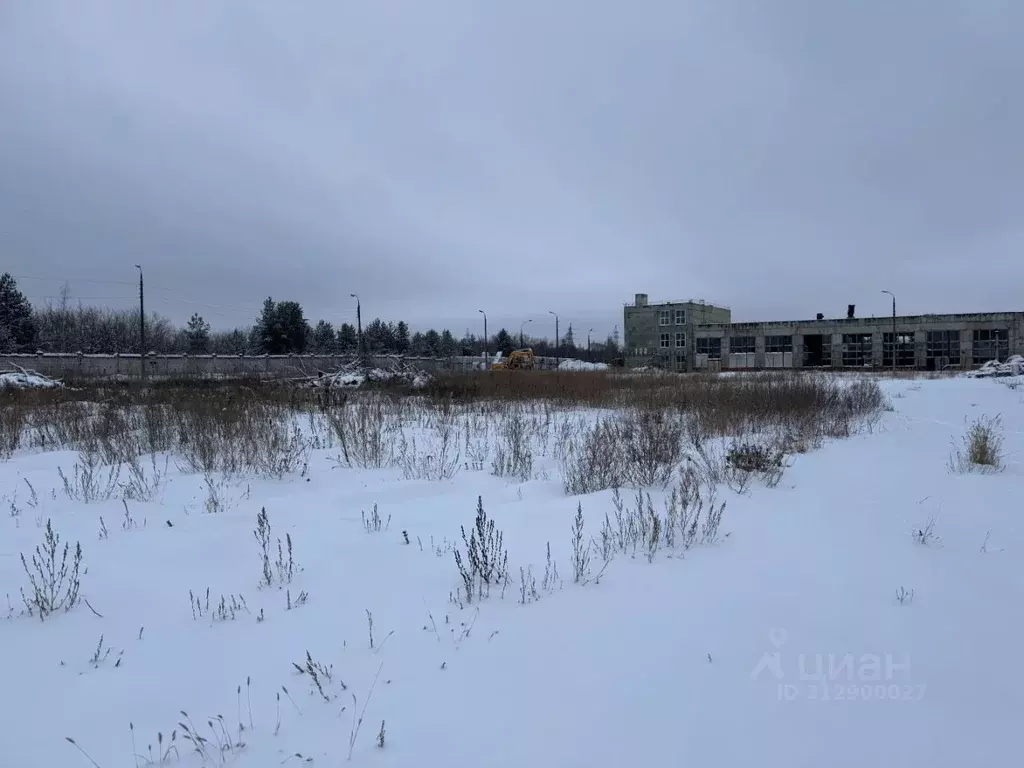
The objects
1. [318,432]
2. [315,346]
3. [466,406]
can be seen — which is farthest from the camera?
[315,346]

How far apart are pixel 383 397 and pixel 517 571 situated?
39.9 ft

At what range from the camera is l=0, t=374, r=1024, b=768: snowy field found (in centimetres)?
226

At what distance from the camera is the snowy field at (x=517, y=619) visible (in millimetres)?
2258

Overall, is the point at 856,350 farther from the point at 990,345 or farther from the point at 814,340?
the point at 990,345

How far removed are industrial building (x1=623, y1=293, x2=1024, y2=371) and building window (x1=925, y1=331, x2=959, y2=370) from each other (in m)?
0.08

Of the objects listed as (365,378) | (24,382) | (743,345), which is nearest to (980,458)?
(365,378)

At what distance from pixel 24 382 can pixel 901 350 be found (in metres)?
67.3

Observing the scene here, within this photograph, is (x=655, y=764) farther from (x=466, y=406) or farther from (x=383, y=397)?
(x=383, y=397)

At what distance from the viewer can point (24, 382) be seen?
64.6ft

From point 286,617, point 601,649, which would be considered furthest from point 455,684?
point 286,617

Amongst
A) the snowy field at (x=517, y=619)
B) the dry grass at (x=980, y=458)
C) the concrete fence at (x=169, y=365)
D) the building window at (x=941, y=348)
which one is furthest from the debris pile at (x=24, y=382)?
the building window at (x=941, y=348)

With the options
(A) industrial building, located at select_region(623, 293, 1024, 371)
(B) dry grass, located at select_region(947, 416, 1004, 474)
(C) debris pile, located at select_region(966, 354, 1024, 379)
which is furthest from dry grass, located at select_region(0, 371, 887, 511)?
(A) industrial building, located at select_region(623, 293, 1024, 371)

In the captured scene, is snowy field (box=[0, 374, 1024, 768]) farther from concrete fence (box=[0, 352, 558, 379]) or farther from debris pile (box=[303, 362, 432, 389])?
concrete fence (box=[0, 352, 558, 379])

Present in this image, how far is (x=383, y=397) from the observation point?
15.5m
